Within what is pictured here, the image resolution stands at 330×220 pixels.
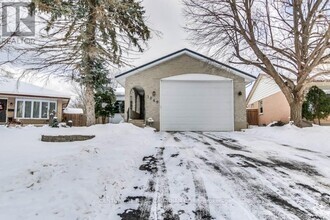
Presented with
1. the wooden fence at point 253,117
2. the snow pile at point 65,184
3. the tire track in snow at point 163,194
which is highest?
the wooden fence at point 253,117

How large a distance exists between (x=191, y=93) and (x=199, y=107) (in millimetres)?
946

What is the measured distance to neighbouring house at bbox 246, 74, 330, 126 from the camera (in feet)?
53.6

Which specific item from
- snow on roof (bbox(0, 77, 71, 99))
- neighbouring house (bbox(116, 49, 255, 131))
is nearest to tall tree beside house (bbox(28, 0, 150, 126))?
neighbouring house (bbox(116, 49, 255, 131))

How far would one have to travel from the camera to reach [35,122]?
19.0 m

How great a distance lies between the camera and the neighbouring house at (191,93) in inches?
521

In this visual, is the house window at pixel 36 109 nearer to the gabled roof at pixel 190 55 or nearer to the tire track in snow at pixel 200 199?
the gabled roof at pixel 190 55

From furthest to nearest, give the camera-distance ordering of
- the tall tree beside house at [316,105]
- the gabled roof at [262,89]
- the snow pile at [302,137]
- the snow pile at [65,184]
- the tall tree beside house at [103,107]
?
the gabled roof at [262,89] → the tall tree beside house at [103,107] → the tall tree beside house at [316,105] → the snow pile at [302,137] → the snow pile at [65,184]

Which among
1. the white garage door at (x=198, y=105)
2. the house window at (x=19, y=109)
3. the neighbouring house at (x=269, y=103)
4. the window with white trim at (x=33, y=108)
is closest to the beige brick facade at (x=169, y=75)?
the white garage door at (x=198, y=105)

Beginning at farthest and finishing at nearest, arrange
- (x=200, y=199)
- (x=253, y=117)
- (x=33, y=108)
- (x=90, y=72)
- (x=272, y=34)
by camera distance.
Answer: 1. (x=253, y=117)
2. (x=33, y=108)
3. (x=272, y=34)
4. (x=90, y=72)
5. (x=200, y=199)

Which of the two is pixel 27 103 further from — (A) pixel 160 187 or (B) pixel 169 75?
(A) pixel 160 187

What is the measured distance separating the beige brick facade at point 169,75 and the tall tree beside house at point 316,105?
14.9ft

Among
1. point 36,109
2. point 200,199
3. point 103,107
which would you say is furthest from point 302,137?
point 36,109

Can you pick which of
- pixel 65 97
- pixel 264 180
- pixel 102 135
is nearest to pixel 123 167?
pixel 264 180

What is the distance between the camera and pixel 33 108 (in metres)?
19.2
